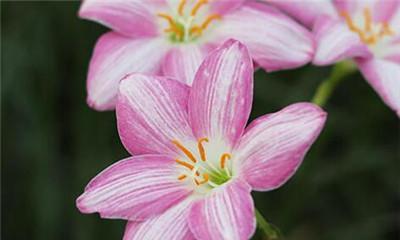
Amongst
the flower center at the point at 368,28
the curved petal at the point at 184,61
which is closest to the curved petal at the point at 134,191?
the curved petal at the point at 184,61

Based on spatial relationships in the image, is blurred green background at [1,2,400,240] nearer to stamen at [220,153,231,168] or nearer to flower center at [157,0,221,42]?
flower center at [157,0,221,42]

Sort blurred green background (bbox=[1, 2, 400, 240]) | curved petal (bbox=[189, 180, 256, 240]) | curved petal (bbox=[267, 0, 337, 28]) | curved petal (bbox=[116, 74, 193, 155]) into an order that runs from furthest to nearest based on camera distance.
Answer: blurred green background (bbox=[1, 2, 400, 240]) < curved petal (bbox=[267, 0, 337, 28]) < curved petal (bbox=[116, 74, 193, 155]) < curved petal (bbox=[189, 180, 256, 240])

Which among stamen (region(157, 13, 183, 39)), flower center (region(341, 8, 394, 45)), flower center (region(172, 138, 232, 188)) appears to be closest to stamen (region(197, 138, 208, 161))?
flower center (region(172, 138, 232, 188))

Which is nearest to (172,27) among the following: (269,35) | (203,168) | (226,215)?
(269,35)

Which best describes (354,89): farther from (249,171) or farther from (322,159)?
(249,171)

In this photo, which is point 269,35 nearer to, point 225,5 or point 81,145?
point 225,5
